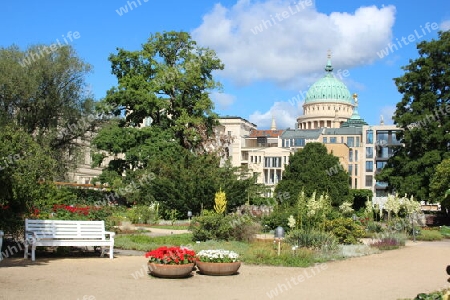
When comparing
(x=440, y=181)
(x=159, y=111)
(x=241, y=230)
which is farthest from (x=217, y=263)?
(x=159, y=111)

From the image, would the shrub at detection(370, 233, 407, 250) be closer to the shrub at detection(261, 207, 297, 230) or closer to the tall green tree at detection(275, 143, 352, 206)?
the shrub at detection(261, 207, 297, 230)

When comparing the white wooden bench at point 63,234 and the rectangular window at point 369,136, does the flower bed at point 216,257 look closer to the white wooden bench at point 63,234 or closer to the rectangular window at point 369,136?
the white wooden bench at point 63,234

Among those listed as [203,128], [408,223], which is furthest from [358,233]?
[203,128]

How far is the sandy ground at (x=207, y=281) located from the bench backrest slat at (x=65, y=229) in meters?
0.65

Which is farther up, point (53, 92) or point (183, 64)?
point (183, 64)

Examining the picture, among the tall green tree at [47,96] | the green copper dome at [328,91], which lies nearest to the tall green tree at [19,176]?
the tall green tree at [47,96]

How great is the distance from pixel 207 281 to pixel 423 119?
38061mm

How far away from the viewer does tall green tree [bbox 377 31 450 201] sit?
151 feet

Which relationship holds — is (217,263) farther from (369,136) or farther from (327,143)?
(327,143)

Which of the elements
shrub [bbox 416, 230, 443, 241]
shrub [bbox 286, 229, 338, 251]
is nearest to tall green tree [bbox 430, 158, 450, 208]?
shrub [bbox 416, 230, 443, 241]

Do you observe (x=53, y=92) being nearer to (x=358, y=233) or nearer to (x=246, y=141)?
(x=358, y=233)

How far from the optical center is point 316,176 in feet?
178

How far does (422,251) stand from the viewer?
2284 cm

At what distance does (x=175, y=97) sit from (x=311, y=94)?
10690cm
